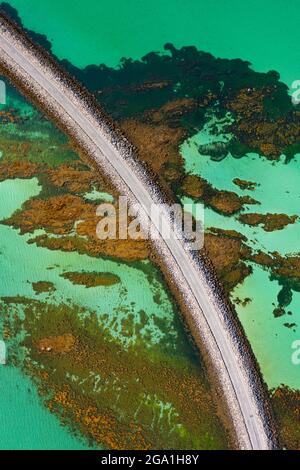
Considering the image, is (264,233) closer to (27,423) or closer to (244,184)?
(244,184)

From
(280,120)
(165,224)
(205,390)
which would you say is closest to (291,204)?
(280,120)

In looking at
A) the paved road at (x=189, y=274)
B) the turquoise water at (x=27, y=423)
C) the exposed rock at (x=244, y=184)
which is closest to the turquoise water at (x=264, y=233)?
the exposed rock at (x=244, y=184)

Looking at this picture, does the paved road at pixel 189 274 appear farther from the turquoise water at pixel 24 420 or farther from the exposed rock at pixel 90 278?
the turquoise water at pixel 24 420

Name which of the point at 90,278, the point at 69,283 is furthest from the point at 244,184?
the point at 69,283

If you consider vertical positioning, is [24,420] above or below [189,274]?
below

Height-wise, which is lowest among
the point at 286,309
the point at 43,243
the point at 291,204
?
the point at 286,309

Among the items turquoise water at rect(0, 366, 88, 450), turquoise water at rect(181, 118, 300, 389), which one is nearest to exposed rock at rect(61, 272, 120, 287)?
turquoise water at rect(0, 366, 88, 450)

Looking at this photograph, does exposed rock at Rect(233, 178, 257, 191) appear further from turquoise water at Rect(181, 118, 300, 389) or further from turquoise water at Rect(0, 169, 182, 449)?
turquoise water at Rect(0, 169, 182, 449)
